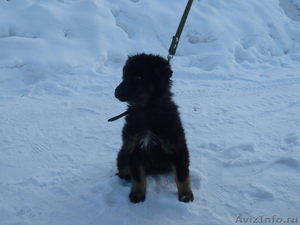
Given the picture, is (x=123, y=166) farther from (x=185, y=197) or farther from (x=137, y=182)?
(x=185, y=197)

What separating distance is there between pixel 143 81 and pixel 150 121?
0.35 meters

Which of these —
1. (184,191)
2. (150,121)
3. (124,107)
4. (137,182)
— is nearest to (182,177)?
(184,191)

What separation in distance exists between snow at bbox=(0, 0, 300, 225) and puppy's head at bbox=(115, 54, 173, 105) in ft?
3.11

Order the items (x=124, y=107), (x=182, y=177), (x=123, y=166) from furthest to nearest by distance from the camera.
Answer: (x=124, y=107), (x=123, y=166), (x=182, y=177)

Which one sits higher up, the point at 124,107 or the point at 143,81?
the point at 143,81

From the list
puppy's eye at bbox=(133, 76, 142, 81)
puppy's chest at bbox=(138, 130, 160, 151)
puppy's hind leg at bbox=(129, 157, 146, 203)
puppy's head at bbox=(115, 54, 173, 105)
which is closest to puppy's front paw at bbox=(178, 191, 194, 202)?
A: puppy's hind leg at bbox=(129, 157, 146, 203)

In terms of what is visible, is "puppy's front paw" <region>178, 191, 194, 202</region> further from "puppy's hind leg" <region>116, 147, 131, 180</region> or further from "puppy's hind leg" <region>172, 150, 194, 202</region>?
"puppy's hind leg" <region>116, 147, 131, 180</region>

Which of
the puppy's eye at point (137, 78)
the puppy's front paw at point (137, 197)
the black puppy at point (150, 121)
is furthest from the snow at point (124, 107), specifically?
the puppy's eye at point (137, 78)

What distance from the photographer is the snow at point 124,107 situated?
7.82 feet

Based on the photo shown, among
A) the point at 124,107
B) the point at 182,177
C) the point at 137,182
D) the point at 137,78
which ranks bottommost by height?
the point at 124,107

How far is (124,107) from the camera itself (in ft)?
15.3

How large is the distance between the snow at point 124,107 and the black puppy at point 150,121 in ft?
1.27

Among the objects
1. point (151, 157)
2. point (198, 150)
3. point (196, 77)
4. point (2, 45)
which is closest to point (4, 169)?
point (151, 157)

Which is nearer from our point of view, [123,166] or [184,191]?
[184,191]
